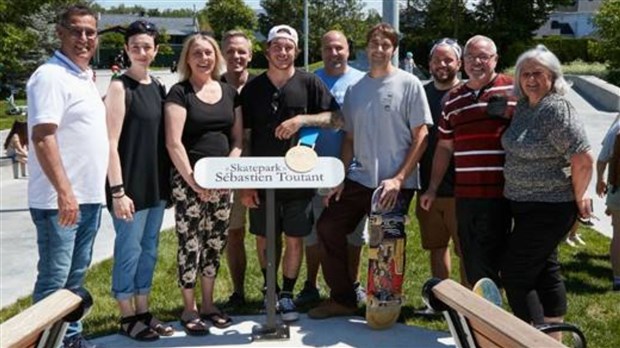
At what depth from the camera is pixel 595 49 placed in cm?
2705

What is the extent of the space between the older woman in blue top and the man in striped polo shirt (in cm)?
13

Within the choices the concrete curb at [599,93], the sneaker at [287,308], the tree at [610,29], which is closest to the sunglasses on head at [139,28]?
the sneaker at [287,308]

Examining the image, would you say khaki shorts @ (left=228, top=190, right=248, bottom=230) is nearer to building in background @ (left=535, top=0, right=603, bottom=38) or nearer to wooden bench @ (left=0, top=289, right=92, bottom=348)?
wooden bench @ (left=0, top=289, right=92, bottom=348)

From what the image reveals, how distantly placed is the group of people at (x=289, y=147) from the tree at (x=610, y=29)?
21.2 metres

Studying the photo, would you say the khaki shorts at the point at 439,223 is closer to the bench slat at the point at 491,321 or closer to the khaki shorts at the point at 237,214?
the khaki shorts at the point at 237,214

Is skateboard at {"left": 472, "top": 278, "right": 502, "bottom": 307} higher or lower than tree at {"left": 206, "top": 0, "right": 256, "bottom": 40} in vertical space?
lower

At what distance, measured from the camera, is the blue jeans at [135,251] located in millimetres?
4301

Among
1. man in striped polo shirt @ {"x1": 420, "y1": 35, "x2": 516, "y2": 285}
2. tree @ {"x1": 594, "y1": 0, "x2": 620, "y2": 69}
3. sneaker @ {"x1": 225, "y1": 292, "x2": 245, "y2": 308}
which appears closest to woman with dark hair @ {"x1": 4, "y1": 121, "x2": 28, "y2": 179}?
sneaker @ {"x1": 225, "y1": 292, "x2": 245, "y2": 308}

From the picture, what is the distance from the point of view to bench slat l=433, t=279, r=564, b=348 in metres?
1.73

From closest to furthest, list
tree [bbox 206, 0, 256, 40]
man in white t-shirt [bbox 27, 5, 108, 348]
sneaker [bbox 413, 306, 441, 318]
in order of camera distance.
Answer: man in white t-shirt [bbox 27, 5, 108, 348]
sneaker [bbox 413, 306, 441, 318]
tree [bbox 206, 0, 256, 40]

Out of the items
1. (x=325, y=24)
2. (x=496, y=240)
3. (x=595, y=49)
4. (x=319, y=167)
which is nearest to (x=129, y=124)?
(x=319, y=167)

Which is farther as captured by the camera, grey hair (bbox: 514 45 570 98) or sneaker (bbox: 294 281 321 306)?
sneaker (bbox: 294 281 321 306)


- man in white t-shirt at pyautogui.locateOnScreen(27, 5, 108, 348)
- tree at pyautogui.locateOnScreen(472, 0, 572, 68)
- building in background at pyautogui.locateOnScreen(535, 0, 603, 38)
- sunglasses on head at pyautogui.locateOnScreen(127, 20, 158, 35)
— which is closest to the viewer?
man in white t-shirt at pyautogui.locateOnScreen(27, 5, 108, 348)

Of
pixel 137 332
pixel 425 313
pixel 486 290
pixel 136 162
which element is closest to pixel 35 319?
pixel 486 290
